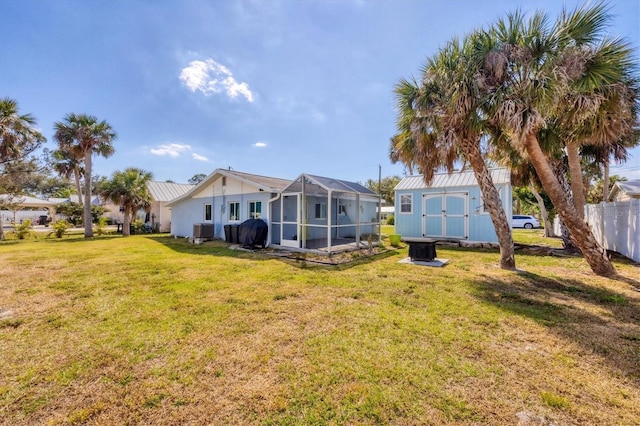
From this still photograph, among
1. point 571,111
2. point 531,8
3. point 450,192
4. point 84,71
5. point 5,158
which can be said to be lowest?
point 450,192

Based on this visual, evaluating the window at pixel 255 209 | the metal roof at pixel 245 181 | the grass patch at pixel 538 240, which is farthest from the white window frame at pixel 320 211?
the grass patch at pixel 538 240

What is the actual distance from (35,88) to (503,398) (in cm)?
1708

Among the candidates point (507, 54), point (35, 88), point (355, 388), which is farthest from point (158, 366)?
point (35, 88)

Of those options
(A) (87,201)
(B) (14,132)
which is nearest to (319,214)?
(A) (87,201)

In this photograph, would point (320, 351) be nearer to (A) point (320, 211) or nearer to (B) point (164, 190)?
(A) point (320, 211)

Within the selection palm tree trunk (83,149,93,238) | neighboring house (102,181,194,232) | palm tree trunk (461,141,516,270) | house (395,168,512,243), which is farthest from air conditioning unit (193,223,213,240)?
palm tree trunk (461,141,516,270)

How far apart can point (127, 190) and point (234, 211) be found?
10.1m

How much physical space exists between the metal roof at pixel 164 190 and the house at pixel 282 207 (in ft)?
20.8

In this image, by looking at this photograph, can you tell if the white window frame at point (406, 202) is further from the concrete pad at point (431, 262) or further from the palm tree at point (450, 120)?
the palm tree at point (450, 120)

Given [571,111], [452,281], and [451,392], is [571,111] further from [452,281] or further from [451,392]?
[451,392]

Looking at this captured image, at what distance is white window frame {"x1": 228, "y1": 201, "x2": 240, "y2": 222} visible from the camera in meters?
14.0

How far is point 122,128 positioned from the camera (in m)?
18.6

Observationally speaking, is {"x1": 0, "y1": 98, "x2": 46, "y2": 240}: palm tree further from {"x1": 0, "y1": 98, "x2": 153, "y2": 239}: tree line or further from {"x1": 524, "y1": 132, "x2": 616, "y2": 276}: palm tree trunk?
{"x1": 524, "y1": 132, "x2": 616, "y2": 276}: palm tree trunk

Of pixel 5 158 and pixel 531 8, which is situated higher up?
pixel 531 8
